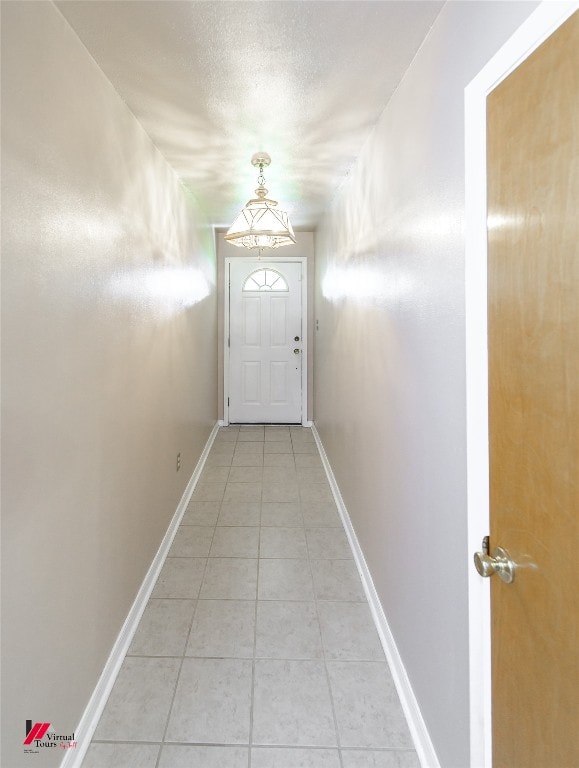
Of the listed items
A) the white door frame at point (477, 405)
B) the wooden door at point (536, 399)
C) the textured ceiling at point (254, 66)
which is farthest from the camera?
the textured ceiling at point (254, 66)

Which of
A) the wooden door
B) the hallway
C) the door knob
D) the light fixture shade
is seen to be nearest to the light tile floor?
the hallway

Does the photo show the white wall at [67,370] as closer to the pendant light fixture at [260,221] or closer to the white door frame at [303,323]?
the pendant light fixture at [260,221]

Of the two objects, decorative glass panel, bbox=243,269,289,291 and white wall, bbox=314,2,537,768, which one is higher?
decorative glass panel, bbox=243,269,289,291

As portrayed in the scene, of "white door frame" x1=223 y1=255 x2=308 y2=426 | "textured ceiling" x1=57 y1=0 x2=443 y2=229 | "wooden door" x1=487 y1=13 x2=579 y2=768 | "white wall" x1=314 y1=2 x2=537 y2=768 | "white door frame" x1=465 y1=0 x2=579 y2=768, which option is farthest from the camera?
"white door frame" x1=223 y1=255 x2=308 y2=426

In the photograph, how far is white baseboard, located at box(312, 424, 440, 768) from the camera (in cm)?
135

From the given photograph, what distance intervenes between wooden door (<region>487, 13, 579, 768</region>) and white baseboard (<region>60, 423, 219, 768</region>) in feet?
4.04

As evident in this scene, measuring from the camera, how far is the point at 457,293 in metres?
1.15

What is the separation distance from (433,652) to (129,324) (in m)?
1.73

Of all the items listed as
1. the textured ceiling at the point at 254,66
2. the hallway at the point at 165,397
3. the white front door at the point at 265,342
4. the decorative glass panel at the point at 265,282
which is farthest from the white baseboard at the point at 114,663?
the decorative glass panel at the point at 265,282

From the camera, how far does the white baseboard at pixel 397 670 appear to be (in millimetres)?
1352

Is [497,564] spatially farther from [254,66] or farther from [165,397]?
[165,397]
